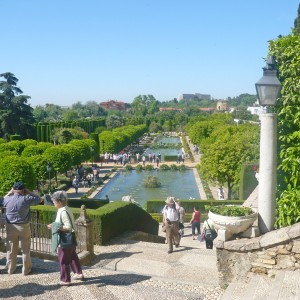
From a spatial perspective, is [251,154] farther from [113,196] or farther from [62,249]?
[62,249]

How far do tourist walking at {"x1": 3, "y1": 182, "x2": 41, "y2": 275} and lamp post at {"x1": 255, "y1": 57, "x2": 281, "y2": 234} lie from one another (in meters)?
3.39

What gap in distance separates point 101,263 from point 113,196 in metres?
19.0

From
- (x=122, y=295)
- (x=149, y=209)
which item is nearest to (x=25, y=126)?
(x=149, y=209)

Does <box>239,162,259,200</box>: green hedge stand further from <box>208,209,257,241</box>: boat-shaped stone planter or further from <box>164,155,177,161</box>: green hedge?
<box>164,155,177,161</box>: green hedge

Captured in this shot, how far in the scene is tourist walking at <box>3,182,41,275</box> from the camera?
6.55m

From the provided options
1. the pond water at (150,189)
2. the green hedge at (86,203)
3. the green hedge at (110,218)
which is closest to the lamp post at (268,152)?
the green hedge at (110,218)

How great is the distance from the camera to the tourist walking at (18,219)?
6.55m

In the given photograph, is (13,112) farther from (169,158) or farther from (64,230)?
(64,230)

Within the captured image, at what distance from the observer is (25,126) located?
50062mm

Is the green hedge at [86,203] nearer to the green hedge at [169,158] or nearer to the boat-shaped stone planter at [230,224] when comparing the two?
the boat-shaped stone planter at [230,224]

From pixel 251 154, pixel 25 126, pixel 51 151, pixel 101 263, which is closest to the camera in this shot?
pixel 101 263

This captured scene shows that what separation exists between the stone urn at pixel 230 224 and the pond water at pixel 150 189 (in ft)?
64.5

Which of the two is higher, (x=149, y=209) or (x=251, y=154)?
(x=251, y=154)

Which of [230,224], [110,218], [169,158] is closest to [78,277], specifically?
[230,224]
